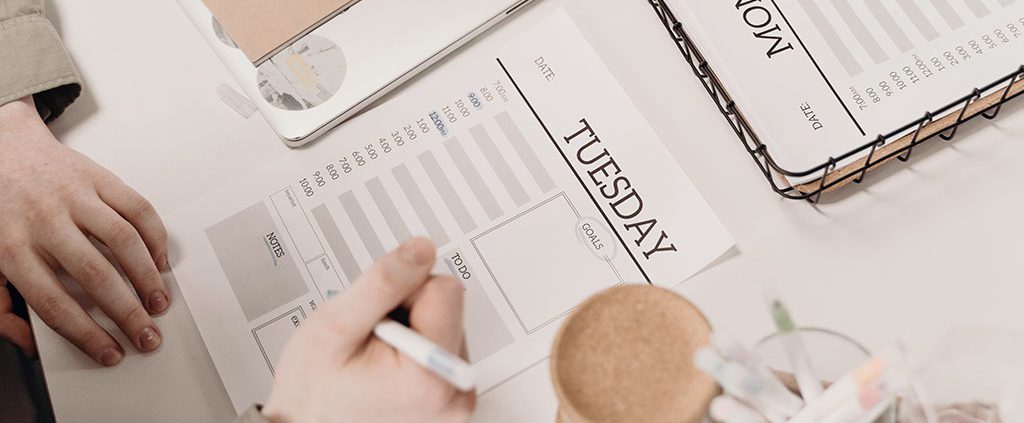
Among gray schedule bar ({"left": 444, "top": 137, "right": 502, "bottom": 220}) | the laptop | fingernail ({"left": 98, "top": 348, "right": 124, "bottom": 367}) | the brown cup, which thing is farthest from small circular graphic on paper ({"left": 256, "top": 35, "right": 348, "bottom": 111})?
the brown cup

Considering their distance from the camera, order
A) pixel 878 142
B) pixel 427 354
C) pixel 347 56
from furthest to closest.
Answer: pixel 347 56 < pixel 878 142 < pixel 427 354

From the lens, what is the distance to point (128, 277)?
1.90ft

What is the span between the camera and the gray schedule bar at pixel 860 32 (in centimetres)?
56

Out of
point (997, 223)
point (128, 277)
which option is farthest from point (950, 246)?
point (128, 277)

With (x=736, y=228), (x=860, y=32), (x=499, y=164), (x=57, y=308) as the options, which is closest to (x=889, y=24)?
(x=860, y=32)

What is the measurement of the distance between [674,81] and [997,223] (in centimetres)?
24

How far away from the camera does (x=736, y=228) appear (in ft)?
1.84

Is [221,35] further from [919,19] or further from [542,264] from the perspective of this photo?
[919,19]

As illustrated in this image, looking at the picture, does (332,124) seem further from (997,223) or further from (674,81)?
(997,223)

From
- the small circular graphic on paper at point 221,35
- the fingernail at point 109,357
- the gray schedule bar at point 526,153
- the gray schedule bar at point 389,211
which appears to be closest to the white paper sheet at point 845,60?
the gray schedule bar at point 526,153

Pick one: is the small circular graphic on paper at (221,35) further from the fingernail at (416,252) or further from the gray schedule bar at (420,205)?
the fingernail at (416,252)

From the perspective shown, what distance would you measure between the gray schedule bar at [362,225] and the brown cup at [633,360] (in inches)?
8.5

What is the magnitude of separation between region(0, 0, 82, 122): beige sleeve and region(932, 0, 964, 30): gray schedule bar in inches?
25.4

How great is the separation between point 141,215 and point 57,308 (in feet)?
0.28
